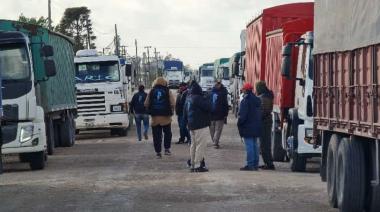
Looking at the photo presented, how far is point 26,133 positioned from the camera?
59.4 feet

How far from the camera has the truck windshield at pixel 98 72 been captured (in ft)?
102

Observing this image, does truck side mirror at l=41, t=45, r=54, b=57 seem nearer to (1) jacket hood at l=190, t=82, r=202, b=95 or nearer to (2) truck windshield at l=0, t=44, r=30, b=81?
(2) truck windshield at l=0, t=44, r=30, b=81

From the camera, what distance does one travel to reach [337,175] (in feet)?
38.1

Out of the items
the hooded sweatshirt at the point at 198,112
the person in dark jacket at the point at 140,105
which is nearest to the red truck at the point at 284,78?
the hooded sweatshirt at the point at 198,112

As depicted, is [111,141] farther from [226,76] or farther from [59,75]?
[226,76]

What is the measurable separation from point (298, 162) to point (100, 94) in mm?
14158

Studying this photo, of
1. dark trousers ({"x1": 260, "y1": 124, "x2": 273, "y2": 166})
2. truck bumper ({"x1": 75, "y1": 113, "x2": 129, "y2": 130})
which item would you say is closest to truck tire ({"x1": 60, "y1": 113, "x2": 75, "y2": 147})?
truck bumper ({"x1": 75, "y1": 113, "x2": 129, "y2": 130})

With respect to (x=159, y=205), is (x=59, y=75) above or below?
above

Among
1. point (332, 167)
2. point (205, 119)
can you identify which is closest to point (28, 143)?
point (205, 119)

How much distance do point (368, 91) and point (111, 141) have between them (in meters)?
19.4

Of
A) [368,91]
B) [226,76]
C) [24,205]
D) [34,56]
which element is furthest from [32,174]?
[226,76]

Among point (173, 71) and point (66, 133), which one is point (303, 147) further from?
point (173, 71)

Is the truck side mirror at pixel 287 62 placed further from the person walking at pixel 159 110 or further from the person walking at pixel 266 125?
the person walking at pixel 159 110

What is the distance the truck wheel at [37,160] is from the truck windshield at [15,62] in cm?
157
